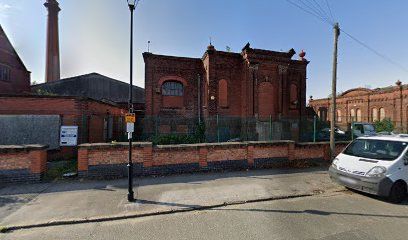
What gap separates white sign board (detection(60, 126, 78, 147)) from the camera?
31.9ft

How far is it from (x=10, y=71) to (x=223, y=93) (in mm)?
18604

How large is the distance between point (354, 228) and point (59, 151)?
35.6ft

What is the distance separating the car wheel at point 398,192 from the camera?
5.63 m

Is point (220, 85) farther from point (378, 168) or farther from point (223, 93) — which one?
point (378, 168)

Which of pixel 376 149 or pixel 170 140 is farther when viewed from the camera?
pixel 170 140

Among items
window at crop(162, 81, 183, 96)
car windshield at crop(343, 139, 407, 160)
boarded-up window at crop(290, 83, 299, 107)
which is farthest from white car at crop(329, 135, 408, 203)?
window at crop(162, 81, 183, 96)

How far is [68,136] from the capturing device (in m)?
9.79

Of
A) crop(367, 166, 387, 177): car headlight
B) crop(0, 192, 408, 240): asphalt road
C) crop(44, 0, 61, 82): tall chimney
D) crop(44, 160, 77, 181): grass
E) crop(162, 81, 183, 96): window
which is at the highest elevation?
crop(44, 0, 61, 82): tall chimney

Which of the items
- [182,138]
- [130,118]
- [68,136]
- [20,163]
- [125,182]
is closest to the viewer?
[130,118]

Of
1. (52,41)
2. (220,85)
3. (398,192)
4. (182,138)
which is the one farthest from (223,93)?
(52,41)

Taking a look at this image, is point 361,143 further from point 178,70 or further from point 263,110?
point 178,70

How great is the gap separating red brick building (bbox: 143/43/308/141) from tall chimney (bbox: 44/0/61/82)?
69.9ft

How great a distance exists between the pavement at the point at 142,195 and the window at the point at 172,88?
9.79 meters

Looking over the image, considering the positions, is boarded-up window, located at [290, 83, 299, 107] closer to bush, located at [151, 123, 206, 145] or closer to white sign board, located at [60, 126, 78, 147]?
bush, located at [151, 123, 206, 145]
